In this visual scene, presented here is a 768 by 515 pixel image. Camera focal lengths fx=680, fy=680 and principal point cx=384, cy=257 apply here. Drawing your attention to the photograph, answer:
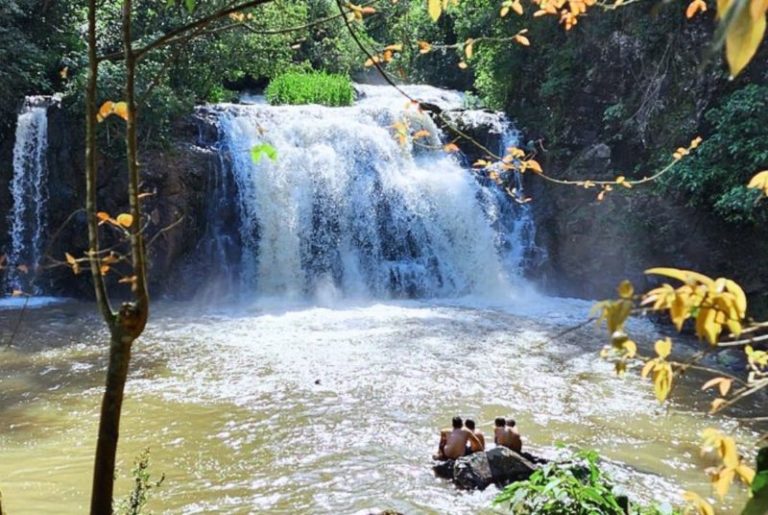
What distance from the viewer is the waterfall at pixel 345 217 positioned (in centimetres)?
1391

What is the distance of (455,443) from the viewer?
6.17 metres

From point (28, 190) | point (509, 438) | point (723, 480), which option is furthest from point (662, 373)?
point (28, 190)

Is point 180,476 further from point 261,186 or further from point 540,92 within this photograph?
point 540,92

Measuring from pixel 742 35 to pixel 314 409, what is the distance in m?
7.24

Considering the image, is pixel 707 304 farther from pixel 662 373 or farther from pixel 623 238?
pixel 623 238

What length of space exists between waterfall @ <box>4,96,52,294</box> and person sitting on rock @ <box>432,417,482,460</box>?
10461mm

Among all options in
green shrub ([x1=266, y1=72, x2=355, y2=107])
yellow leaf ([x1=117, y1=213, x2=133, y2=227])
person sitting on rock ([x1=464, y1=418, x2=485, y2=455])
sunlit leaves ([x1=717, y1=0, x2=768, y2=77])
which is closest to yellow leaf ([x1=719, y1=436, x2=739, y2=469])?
sunlit leaves ([x1=717, y1=0, x2=768, y2=77])

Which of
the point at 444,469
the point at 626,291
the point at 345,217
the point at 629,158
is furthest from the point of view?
the point at 345,217

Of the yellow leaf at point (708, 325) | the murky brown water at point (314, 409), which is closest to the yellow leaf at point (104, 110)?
the yellow leaf at point (708, 325)

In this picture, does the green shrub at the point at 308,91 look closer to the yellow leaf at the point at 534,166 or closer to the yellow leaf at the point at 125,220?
the yellow leaf at the point at 534,166

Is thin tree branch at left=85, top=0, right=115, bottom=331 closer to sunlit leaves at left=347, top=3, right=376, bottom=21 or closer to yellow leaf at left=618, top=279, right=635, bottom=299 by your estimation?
sunlit leaves at left=347, top=3, right=376, bottom=21

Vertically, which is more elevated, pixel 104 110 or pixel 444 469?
pixel 104 110

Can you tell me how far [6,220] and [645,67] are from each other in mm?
13158

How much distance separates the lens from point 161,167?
13.4 metres
